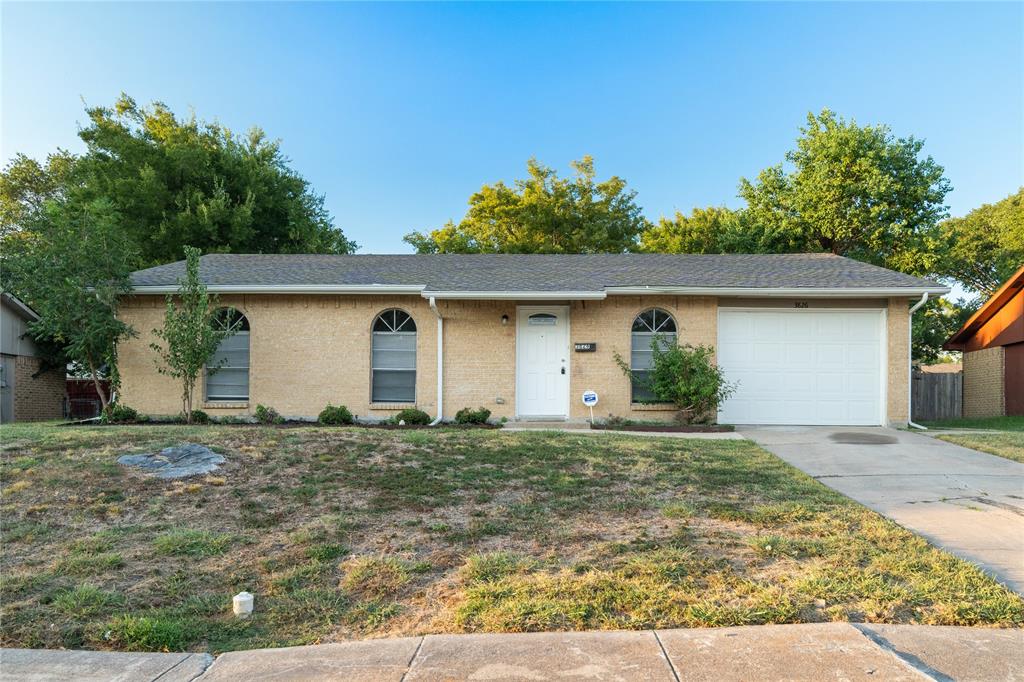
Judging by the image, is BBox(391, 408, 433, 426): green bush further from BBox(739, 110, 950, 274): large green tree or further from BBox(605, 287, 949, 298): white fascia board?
BBox(739, 110, 950, 274): large green tree

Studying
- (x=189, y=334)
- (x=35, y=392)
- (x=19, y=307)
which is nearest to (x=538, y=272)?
(x=189, y=334)

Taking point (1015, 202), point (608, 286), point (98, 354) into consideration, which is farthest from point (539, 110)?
point (1015, 202)

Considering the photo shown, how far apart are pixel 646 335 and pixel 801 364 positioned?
10.6 ft

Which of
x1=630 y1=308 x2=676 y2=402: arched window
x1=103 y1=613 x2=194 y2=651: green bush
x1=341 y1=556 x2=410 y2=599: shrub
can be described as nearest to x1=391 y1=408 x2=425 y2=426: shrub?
x1=630 y1=308 x2=676 y2=402: arched window

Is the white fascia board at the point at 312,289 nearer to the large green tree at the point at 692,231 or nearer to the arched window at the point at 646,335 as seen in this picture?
the arched window at the point at 646,335

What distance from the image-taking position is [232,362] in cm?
1263

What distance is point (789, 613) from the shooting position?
3.45 meters

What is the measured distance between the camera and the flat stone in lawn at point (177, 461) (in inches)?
252

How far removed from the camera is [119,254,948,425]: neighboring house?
12.2 meters

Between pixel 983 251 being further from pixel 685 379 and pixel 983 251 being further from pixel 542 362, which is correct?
pixel 542 362

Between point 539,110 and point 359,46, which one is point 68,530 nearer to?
point 359,46

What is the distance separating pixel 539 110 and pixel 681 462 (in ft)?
51.2

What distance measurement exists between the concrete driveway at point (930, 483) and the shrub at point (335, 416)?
7.46 metres

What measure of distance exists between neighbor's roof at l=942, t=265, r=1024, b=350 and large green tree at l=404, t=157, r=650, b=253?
1465 centimetres
